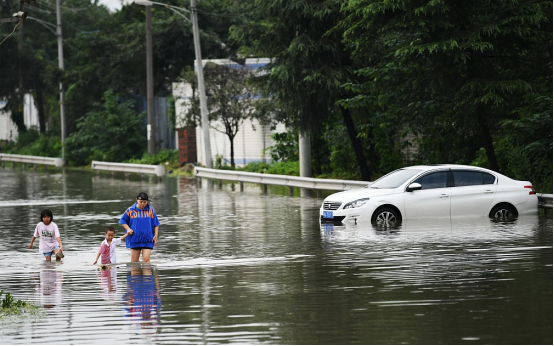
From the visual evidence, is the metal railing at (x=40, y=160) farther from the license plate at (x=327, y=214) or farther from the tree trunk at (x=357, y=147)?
the license plate at (x=327, y=214)

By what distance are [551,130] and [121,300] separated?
53.7 feet

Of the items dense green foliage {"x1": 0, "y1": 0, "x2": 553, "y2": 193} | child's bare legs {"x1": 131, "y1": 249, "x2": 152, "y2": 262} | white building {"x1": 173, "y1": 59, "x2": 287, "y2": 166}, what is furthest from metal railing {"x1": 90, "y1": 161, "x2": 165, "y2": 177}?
child's bare legs {"x1": 131, "y1": 249, "x2": 152, "y2": 262}

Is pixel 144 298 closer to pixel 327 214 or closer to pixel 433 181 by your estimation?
pixel 327 214

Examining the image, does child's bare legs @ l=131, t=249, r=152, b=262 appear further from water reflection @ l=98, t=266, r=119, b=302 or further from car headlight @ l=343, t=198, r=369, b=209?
car headlight @ l=343, t=198, r=369, b=209

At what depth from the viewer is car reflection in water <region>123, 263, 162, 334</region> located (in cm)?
1053

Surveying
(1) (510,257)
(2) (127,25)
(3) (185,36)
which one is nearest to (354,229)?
(1) (510,257)

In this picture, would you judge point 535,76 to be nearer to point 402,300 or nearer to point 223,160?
point 402,300

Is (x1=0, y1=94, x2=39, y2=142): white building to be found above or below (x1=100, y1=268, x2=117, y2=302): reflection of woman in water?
above

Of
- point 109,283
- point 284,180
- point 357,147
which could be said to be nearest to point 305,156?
point 357,147

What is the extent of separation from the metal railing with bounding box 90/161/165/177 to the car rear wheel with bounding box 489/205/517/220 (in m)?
24.9

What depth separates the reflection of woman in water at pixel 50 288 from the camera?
12.2 meters

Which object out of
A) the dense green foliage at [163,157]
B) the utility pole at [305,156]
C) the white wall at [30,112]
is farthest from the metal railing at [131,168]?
the white wall at [30,112]

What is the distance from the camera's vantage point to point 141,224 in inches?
590

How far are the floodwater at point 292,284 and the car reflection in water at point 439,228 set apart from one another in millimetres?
40
